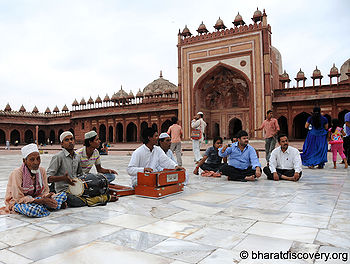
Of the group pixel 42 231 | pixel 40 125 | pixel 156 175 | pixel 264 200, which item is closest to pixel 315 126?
pixel 264 200

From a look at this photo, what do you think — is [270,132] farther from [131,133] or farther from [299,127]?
[131,133]

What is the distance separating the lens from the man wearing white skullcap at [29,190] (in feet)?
9.30

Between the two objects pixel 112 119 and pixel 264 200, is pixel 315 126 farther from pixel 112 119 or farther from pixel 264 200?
pixel 112 119

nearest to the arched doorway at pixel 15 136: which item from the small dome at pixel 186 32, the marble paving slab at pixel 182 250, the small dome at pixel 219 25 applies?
the small dome at pixel 186 32

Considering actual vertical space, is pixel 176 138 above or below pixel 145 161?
above

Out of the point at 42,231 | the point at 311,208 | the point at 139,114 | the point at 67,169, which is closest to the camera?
the point at 42,231

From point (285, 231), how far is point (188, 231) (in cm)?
76

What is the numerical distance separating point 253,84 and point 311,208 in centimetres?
1898

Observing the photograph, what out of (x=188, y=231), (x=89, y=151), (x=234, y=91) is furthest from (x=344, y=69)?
(x=188, y=231)

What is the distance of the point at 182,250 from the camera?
1.94m

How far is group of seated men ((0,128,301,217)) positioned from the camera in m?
2.90

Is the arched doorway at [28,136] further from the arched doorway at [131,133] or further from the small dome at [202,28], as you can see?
the small dome at [202,28]

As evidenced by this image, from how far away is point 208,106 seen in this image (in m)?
25.0

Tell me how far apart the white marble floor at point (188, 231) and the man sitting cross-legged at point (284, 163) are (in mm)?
1100
